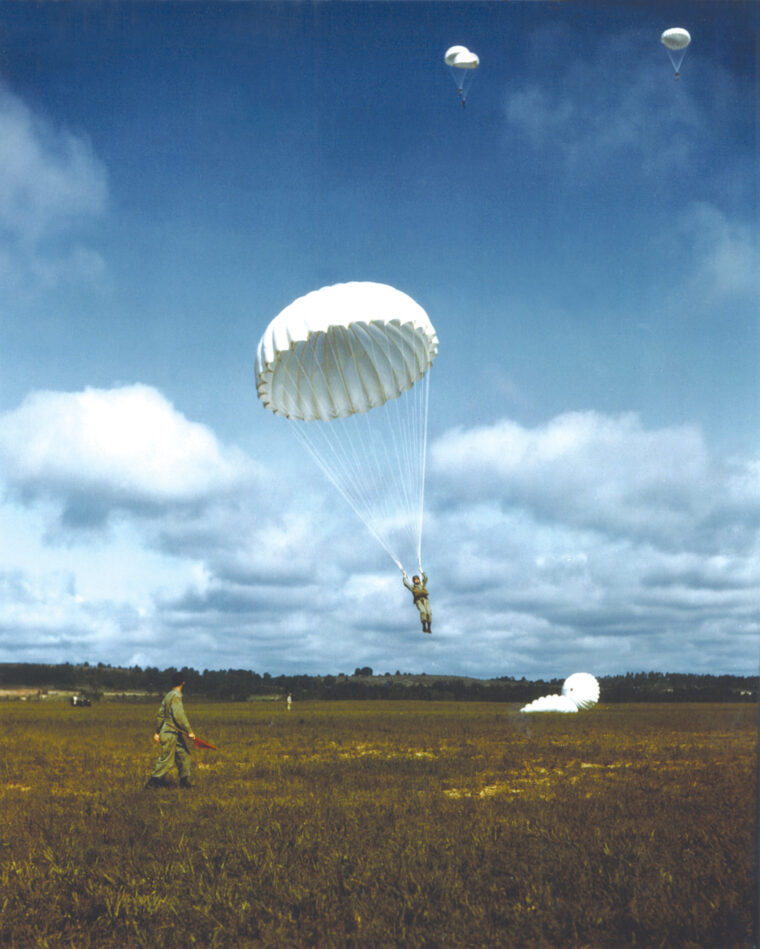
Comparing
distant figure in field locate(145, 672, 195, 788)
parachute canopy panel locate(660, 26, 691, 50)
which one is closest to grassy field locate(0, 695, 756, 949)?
distant figure in field locate(145, 672, 195, 788)

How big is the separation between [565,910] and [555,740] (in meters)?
17.5

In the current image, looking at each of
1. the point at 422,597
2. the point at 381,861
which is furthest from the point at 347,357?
the point at 381,861

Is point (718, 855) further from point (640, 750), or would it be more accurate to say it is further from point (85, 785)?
point (640, 750)

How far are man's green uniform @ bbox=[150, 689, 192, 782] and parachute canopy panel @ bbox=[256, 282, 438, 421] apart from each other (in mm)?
5826

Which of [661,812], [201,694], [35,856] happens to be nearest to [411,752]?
[661,812]

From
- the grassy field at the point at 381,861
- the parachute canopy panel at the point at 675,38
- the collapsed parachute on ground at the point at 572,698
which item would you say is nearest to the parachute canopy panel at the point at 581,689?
the collapsed parachute on ground at the point at 572,698

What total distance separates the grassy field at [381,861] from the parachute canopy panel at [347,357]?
7.07 meters

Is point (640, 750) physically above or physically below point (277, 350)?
below

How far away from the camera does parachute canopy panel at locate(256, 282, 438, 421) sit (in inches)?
551

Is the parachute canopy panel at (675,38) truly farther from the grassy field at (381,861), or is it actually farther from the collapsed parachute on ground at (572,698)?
the collapsed parachute on ground at (572,698)

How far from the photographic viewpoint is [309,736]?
2509 centimetres

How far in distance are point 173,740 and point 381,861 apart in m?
6.24

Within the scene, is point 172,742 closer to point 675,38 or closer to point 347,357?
point 347,357

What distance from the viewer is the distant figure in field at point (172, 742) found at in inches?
496
